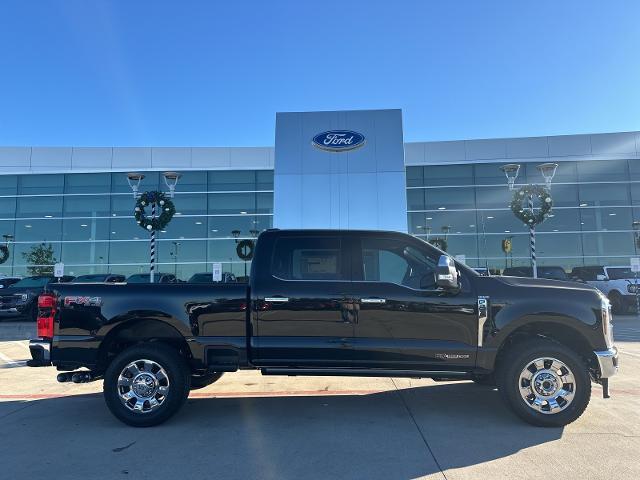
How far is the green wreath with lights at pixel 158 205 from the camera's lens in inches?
770

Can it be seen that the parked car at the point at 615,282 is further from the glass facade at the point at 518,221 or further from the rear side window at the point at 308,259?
the rear side window at the point at 308,259

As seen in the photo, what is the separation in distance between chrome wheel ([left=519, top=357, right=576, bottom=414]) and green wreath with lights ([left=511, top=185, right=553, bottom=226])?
16.1 metres

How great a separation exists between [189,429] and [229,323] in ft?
3.76

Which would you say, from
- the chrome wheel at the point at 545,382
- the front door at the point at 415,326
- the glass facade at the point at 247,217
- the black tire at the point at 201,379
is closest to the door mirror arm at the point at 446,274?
the front door at the point at 415,326

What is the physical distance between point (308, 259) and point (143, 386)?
2.21m

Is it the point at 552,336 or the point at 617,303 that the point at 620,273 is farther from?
the point at 552,336

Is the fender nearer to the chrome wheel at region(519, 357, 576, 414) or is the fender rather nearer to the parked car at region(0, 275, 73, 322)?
the chrome wheel at region(519, 357, 576, 414)

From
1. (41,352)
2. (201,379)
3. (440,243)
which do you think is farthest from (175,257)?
(41,352)

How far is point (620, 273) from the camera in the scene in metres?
19.4

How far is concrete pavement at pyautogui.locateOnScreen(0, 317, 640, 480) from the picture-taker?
13.1 ft

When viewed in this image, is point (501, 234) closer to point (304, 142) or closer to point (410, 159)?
point (410, 159)

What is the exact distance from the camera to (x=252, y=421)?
534 centimetres

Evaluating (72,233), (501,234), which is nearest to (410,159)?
(501,234)

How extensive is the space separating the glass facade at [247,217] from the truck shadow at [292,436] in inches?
877
